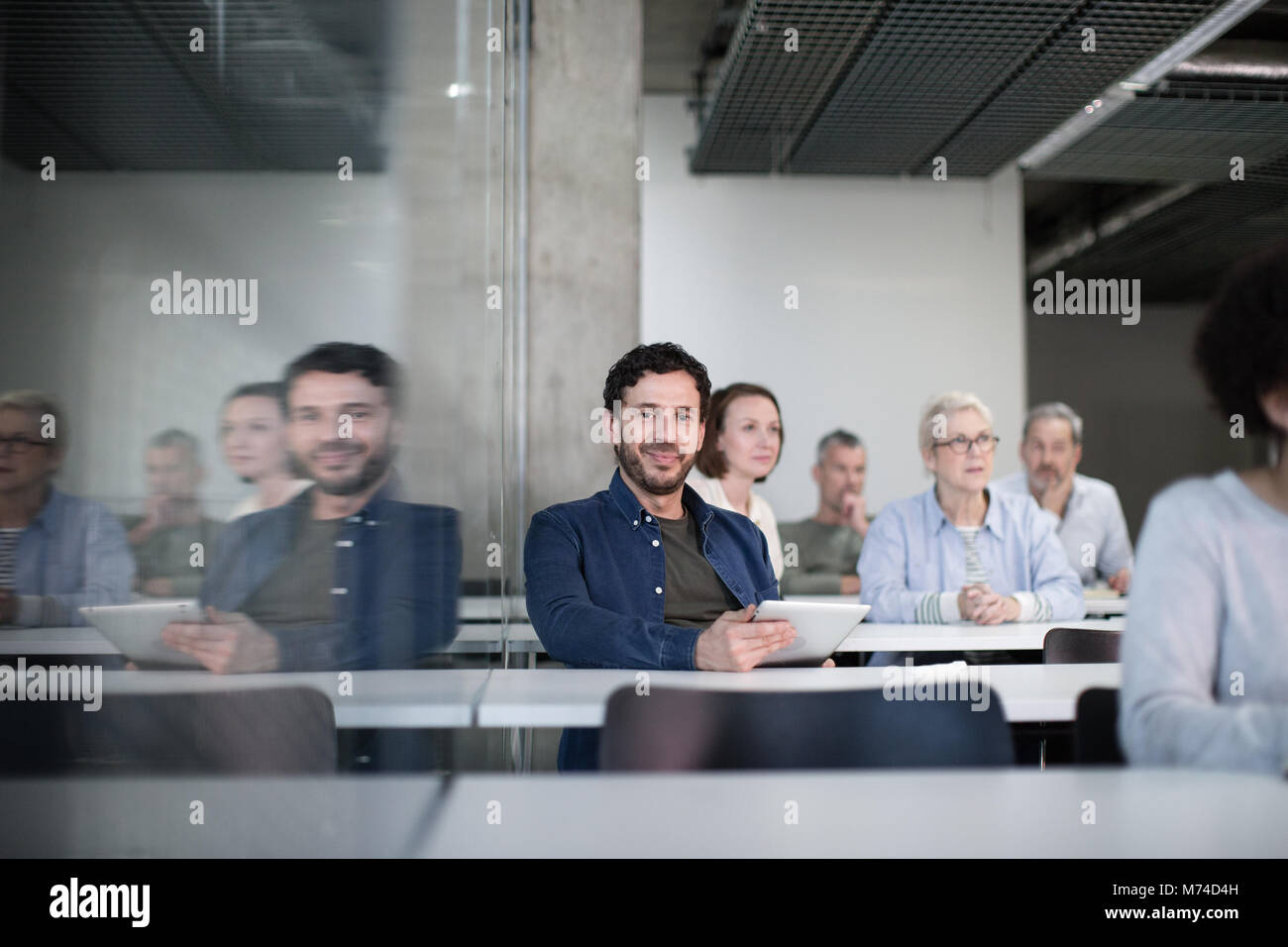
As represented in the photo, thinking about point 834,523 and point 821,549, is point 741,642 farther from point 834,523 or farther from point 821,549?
point 834,523

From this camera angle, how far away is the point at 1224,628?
1108 mm

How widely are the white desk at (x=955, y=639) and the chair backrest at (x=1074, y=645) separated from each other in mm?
176

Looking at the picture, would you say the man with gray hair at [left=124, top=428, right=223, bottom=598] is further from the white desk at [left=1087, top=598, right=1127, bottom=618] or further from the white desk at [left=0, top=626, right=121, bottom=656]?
the white desk at [left=1087, top=598, right=1127, bottom=618]

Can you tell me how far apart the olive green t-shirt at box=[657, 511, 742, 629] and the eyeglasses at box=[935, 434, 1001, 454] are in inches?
51.5

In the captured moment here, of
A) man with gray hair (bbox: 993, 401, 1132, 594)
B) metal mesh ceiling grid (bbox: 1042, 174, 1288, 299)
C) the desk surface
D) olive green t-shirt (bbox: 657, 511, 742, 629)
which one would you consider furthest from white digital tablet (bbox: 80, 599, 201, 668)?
metal mesh ceiling grid (bbox: 1042, 174, 1288, 299)

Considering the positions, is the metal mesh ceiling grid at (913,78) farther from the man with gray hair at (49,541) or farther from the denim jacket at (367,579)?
the man with gray hair at (49,541)

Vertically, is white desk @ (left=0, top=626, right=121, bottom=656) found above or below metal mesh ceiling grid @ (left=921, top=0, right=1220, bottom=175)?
below

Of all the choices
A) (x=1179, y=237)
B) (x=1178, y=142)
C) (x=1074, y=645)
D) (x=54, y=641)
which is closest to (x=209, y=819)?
(x=54, y=641)

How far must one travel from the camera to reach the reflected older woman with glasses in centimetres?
303
